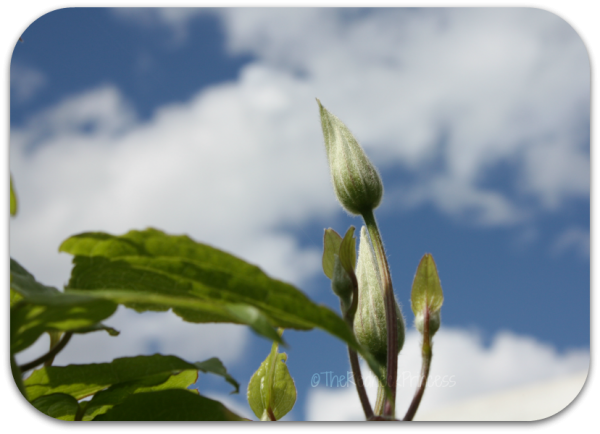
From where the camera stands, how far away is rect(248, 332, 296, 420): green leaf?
854 millimetres

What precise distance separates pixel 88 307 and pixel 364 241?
1.49 ft

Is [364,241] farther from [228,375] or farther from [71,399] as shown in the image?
[71,399]

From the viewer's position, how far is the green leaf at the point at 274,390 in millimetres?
854

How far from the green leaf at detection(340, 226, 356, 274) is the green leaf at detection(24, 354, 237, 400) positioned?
0.21 metres

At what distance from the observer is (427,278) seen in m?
0.72

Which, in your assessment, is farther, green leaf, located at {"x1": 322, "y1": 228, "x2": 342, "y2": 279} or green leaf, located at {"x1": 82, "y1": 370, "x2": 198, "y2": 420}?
green leaf, located at {"x1": 322, "y1": 228, "x2": 342, "y2": 279}

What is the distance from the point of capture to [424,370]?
63 cm

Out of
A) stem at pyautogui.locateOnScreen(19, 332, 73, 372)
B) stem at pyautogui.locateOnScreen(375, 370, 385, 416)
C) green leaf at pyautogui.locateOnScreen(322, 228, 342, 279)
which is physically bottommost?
stem at pyautogui.locateOnScreen(375, 370, 385, 416)

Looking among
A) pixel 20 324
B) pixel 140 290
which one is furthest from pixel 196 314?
pixel 20 324

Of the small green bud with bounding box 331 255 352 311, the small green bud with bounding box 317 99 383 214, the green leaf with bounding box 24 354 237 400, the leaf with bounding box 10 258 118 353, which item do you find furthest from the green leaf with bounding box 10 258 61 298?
the small green bud with bounding box 317 99 383 214

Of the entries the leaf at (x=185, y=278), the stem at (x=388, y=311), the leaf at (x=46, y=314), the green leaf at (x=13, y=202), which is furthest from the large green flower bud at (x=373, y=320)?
the green leaf at (x=13, y=202)

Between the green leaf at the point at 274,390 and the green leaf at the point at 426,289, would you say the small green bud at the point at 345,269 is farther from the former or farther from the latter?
the green leaf at the point at 274,390

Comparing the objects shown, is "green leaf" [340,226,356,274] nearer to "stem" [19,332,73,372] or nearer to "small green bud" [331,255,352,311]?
"small green bud" [331,255,352,311]

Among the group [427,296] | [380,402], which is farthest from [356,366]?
[427,296]
